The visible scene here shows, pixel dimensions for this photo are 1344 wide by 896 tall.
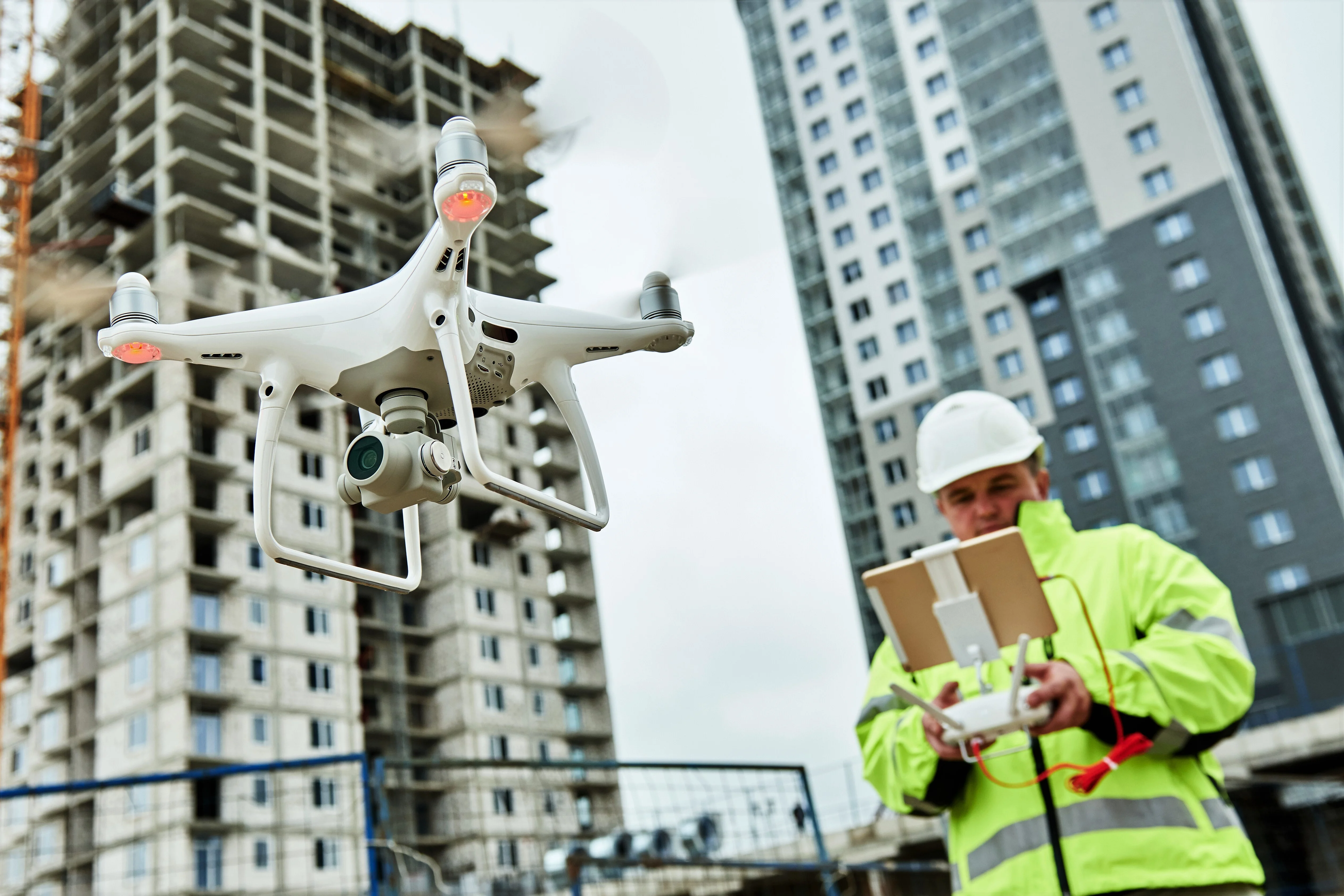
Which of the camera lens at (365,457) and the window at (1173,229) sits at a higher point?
the window at (1173,229)

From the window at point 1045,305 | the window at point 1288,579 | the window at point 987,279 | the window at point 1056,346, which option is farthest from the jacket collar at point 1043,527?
the window at point 987,279

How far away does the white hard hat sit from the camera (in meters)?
2.81

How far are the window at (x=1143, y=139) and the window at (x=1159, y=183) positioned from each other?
73cm

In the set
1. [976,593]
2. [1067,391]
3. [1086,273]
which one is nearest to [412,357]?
[976,593]

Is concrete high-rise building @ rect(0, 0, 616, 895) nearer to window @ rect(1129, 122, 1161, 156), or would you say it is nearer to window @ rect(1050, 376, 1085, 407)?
window @ rect(1050, 376, 1085, 407)

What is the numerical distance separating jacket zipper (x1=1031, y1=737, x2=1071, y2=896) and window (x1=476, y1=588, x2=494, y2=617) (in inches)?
1423

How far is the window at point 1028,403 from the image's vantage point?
3888 centimetres

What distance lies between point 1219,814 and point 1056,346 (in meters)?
38.7

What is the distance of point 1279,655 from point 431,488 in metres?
32.3

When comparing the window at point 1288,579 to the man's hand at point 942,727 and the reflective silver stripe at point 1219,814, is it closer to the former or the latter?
the reflective silver stripe at point 1219,814

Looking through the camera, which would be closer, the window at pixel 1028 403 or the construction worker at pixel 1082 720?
the construction worker at pixel 1082 720

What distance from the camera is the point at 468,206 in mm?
1372

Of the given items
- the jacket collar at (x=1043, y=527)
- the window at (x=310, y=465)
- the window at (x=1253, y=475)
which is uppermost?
the window at (x=310, y=465)

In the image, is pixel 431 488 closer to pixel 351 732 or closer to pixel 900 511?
pixel 351 732
